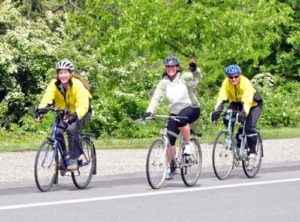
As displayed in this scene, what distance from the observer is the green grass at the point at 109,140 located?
1695cm

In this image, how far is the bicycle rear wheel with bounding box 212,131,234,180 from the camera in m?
13.4

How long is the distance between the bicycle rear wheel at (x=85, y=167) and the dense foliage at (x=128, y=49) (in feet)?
27.8

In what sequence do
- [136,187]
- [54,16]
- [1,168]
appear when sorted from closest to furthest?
[136,187], [1,168], [54,16]

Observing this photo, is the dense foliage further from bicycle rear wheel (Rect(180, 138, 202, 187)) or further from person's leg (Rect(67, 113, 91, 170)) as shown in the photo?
person's leg (Rect(67, 113, 91, 170))

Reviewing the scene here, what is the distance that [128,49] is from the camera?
76.2 feet

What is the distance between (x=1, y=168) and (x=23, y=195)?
2757 mm

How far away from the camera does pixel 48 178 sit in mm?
11703

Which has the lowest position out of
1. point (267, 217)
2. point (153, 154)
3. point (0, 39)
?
point (267, 217)

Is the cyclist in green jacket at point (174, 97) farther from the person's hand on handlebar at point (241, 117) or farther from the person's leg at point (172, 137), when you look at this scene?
the person's hand on handlebar at point (241, 117)

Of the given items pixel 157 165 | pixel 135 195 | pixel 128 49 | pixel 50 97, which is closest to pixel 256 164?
pixel 157 165

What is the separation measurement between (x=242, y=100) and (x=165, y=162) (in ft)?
6.60

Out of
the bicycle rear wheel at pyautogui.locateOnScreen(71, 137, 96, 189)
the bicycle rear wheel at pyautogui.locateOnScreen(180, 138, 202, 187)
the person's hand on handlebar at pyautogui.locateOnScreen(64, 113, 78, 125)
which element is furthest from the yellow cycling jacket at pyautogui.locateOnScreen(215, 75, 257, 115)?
the person's hand on handlebar at pyautogui.locateOnScreen(64, 113, 78, 125)

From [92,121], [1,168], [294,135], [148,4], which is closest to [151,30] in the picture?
[148,4]

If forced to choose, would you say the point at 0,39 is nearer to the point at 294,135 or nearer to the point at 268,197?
the point at 294,135
